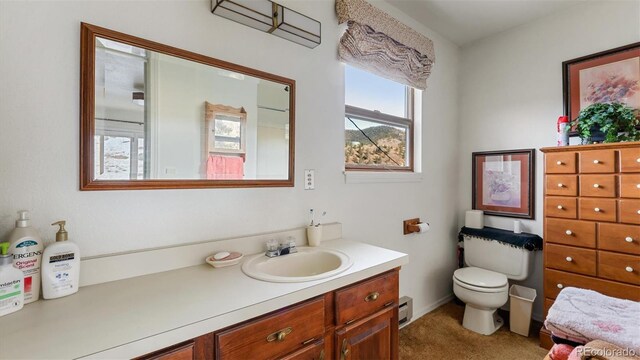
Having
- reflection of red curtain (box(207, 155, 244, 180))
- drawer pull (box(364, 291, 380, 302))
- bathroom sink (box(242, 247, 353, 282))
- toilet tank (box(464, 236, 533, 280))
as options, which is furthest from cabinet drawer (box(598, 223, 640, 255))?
reflection of red curtain (box(207, 155, 244, 180))

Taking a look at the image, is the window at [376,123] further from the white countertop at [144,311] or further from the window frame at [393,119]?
the white countertop at [144,311]

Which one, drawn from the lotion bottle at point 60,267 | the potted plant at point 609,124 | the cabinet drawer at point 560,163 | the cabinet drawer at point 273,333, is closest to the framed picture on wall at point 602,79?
the potted plant at point 609,124

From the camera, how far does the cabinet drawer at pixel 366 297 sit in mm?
1105

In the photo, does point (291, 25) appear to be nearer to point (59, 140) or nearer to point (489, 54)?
point (59, 140)

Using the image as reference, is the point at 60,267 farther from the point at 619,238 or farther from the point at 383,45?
the point at 619,238

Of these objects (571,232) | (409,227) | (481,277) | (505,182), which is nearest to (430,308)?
(481,277)

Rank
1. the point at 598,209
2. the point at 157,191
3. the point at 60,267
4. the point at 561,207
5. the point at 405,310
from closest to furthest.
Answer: the point at 60,267 → the point at 157,191 → the point at 598,209 → the point at 561,207 → the point at 405,310

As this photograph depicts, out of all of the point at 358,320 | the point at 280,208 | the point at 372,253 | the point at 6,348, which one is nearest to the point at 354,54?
the point at 280,208

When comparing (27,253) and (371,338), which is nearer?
(27,253)

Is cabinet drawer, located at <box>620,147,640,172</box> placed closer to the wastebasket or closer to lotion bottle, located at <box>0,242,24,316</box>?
the wastebasket

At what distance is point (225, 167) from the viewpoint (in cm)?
134

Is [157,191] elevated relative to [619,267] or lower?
elevated

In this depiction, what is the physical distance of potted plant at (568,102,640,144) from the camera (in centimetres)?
175

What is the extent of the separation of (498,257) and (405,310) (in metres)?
0.96
